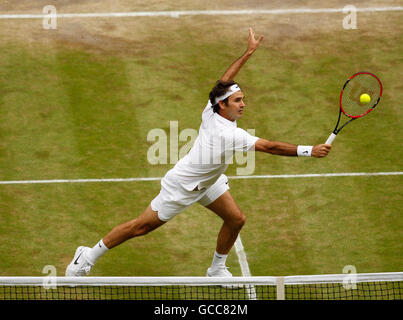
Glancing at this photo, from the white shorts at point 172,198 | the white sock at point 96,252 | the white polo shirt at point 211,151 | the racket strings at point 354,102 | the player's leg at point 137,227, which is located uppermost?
the racket strings at point 354,102

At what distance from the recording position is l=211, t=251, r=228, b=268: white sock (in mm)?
8710

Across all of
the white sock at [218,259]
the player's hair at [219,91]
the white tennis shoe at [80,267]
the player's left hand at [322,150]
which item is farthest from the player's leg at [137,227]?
the player's left hand at [322,150]

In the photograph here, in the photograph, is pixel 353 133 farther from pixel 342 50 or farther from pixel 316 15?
pixel 316 15

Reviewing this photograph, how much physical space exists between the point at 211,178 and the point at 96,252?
1530 mm

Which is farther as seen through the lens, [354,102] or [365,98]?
[354,102]

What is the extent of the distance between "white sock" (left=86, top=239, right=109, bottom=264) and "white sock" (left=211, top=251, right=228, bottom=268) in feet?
3.96

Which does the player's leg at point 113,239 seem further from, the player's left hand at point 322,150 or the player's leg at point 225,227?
the player's left hand at point 322,150

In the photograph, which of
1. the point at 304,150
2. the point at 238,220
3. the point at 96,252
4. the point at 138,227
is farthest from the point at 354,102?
the point at 96,252

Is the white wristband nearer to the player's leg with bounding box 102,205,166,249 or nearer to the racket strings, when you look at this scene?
the racket strings

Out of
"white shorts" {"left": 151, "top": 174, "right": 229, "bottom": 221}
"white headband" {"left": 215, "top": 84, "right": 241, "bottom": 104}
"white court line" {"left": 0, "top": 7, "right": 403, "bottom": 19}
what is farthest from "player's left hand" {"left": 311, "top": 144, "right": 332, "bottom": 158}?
"white court line" {"left": 0, "top": 7, "right": 403, "bottom": 19}

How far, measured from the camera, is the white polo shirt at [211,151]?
7859mm

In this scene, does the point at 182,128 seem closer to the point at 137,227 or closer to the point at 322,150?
the point at 137,227

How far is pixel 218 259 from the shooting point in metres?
8.74

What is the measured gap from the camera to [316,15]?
14.7 metres
